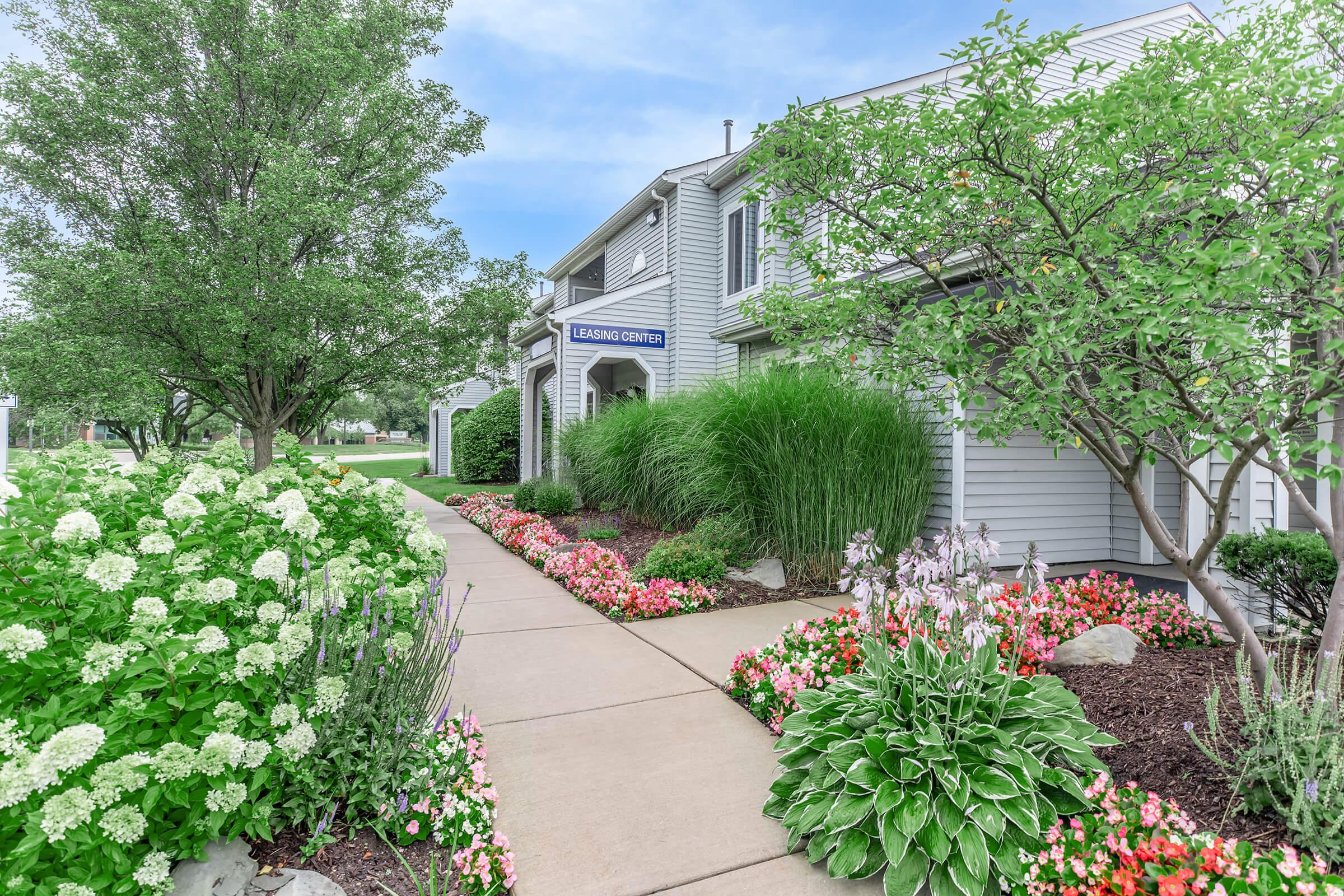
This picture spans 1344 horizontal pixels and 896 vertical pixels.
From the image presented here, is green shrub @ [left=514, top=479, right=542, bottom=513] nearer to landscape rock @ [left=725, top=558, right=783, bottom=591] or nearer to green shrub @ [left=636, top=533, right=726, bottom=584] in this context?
green shrub @ [left=636, top=533, right=726, bottom=584]

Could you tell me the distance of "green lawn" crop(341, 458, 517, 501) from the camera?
51.4 ft

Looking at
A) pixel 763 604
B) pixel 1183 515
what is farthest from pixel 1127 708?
pixel 763 604

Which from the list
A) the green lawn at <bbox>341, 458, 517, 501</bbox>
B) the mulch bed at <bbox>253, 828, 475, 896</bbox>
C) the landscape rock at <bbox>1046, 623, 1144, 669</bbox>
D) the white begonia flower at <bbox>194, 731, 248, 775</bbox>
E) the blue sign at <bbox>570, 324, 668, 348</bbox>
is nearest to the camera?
the white begonia flower at <bbox>194, 731, 248, 775</bbox>

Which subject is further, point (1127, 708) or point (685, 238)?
point (685, 238)

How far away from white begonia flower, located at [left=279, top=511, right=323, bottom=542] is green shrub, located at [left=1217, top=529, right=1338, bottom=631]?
15.5ft

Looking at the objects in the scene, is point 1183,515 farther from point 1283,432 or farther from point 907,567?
point 907,567

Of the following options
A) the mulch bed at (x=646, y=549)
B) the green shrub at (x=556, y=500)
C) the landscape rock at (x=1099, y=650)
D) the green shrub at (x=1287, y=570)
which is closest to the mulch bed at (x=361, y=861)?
the landscape rock at (x=1099, y=650)

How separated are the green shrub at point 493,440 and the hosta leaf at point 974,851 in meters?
17.0

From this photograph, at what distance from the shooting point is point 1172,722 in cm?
253

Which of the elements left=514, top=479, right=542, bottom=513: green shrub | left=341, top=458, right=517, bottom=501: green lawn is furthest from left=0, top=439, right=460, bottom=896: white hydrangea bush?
left=514, top=479, right=542, bottom=513: green shrub

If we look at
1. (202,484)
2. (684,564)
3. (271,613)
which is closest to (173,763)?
(271,613)

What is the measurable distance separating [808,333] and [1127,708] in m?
2.22

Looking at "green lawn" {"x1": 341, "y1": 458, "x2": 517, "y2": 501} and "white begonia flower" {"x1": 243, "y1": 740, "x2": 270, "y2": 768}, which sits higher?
"white begonia flower" {"x1": 243, "y1": 740, "x2": 270, "y2": 768}

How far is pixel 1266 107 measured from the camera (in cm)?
242
